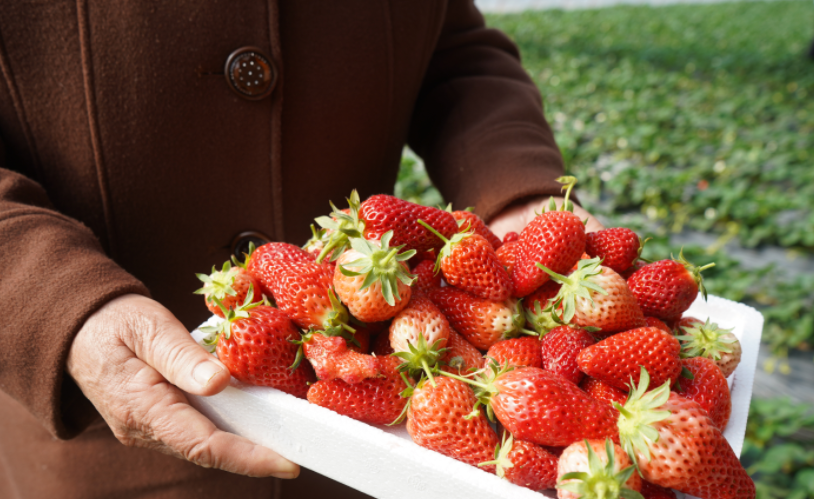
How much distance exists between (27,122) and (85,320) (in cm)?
41

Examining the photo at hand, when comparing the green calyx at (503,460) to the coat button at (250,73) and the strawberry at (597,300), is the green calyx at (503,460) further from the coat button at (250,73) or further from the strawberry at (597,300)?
the coat button at (250,73)

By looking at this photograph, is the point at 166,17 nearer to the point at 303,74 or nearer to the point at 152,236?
the point at 303,74

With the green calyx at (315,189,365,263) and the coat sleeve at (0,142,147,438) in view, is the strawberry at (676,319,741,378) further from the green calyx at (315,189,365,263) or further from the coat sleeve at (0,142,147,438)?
the coat sleeve at (0,142,147,438)

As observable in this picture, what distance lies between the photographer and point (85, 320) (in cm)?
86

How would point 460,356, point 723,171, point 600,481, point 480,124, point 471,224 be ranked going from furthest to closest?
point 723,171, point 480,124, point 471,224, point 460,356, point 600,481

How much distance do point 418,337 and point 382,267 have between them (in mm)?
114

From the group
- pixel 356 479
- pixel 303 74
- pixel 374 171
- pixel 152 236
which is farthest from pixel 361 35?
pixel 356 479

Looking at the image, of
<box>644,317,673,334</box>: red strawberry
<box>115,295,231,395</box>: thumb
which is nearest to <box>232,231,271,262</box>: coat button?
<box>115,295,231,395</box>: thumb

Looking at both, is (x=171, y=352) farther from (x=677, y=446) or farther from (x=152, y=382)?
(x=677, y=446)

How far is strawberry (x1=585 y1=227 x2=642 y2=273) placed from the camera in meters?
Answer: 0.97

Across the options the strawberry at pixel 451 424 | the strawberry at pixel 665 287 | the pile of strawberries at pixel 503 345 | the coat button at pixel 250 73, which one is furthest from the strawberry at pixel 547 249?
the coat button at pixel 250 73

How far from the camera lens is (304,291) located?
0.87m

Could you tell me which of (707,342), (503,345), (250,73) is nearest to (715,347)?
(707,342)

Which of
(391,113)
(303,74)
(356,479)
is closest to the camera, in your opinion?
(356,479)
